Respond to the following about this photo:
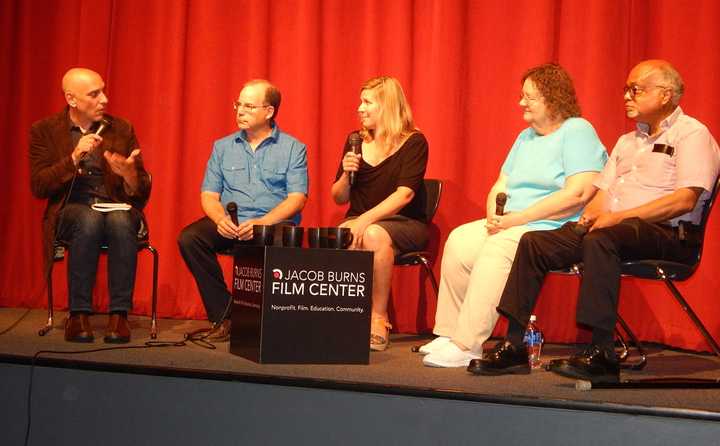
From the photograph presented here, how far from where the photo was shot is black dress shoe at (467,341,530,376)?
281cm

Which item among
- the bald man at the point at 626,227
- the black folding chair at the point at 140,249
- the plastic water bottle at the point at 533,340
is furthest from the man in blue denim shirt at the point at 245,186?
the bald man at the point at 626,227

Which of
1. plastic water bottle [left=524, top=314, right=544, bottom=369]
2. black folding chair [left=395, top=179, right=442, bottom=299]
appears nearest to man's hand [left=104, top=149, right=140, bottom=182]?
black folding chair [left=395, top=179, right=442, bottom=299]

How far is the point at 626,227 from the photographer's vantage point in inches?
112

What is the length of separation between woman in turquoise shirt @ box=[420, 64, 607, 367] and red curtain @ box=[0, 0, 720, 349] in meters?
0.76

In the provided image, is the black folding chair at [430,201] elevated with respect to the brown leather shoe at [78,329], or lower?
elevated

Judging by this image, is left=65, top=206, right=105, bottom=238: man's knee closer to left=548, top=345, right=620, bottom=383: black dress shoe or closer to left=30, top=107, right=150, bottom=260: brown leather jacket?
left=30, top=107, right=150, bottom=260: brown leather jacket

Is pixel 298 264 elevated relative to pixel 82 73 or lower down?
lower down

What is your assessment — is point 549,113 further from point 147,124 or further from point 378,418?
point 147,124

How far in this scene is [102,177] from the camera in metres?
3.79

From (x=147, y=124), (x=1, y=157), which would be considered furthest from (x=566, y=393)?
(x=1, y=157)

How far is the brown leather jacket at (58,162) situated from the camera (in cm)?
362

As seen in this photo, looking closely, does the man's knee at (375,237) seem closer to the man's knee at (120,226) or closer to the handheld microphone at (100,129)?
the man's knee at (120,226)

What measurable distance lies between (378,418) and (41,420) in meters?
1.17

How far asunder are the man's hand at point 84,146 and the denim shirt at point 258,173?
24.0 inches
